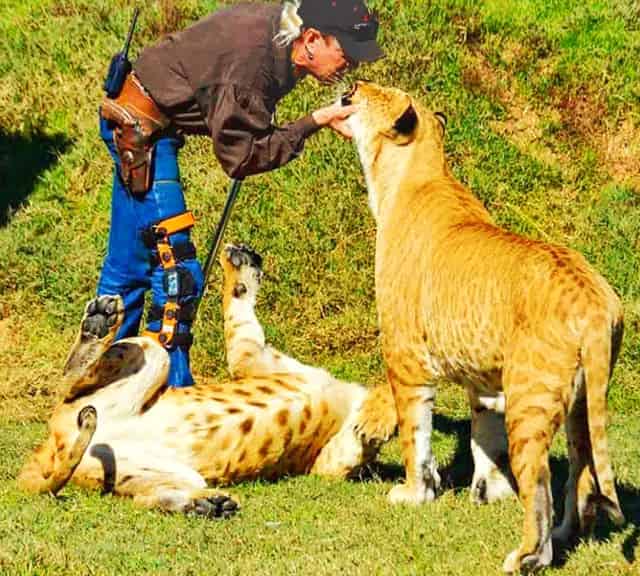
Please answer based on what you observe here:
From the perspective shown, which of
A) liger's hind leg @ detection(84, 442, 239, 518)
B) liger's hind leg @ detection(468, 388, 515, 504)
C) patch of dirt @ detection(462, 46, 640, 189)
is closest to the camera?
liger's hind leg @ detection(84, 442, 239, 518)

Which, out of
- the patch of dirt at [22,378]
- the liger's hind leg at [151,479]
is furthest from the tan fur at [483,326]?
the patch of dirt at [22,378]

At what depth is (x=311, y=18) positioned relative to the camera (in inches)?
285

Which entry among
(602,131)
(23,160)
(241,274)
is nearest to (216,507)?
(241,274)

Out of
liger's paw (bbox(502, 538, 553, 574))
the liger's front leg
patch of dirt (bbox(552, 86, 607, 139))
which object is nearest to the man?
the liger's front leg

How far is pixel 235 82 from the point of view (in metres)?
7.08

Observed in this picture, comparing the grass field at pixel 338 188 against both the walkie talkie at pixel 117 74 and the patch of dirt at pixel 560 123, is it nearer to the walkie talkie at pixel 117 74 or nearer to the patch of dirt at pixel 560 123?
the patch of dirt at pixel 560 123

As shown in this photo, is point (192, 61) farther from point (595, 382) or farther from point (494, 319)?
point (595, 382)

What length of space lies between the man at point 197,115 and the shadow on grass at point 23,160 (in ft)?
16.4

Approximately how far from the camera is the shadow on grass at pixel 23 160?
12352 mm

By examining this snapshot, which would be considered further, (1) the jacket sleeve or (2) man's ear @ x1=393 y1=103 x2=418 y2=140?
(1) the jacket sleeve

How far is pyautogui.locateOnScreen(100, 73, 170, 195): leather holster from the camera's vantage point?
7.31 m

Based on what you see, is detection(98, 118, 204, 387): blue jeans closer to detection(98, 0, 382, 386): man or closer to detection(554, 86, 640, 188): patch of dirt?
detection(98, 0, 382, 386): man

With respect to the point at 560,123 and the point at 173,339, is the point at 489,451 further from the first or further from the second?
the point at 560,123

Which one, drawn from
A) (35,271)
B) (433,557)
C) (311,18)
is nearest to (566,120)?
(35,271)
